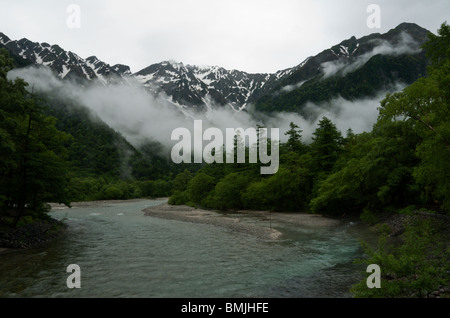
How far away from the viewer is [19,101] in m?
20.9

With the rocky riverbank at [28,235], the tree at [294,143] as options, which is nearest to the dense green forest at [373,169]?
the tree at [294,143]

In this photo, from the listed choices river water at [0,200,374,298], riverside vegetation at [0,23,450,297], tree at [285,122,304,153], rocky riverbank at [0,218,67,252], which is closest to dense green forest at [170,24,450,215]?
riverside vegetation at [0,23,450,297]

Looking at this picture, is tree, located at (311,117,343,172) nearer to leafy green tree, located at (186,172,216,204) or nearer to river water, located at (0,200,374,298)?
river water, located at (0,200,374,298)

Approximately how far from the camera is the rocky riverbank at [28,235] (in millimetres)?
22141

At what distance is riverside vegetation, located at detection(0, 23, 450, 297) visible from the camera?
14.0 metres

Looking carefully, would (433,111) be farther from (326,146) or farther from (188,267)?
(326,146)

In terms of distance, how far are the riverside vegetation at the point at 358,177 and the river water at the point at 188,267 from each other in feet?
11.2

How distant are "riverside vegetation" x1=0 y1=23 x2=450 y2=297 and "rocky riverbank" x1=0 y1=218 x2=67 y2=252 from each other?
3.07 ft
